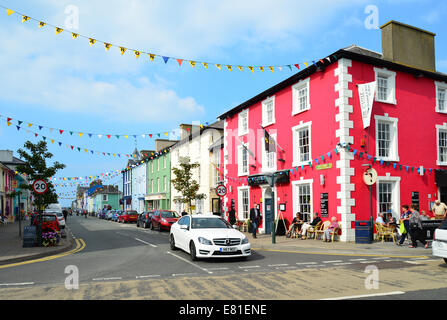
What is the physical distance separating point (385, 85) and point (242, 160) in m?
10.2

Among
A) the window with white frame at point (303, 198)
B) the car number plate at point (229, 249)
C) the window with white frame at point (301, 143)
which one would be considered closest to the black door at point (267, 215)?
the window with white frame at point (303, 198)

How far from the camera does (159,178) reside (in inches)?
1848

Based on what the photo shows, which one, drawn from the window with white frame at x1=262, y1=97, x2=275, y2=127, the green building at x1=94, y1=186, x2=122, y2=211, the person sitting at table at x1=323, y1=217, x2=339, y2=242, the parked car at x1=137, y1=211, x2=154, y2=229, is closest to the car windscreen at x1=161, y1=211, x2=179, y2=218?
the parked car at x1=137, y1=211, x2=154, y2=229

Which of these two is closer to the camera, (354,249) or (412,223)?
(354,249)

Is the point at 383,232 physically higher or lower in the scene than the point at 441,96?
lower

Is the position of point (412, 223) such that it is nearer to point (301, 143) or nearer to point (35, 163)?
point (301, 143)

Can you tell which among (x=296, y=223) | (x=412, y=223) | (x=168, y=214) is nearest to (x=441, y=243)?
(x=412, y=223)

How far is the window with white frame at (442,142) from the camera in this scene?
19.2m

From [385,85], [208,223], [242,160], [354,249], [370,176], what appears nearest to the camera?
[208,223]

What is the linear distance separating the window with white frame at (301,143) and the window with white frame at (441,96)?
701 centimetres

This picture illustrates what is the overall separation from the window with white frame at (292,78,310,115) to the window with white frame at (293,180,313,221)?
377cm

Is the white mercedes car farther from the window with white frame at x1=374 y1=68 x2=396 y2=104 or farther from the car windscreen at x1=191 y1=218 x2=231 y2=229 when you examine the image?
the window with white frame at x1=374 y1=68 x2=396 y2=104
